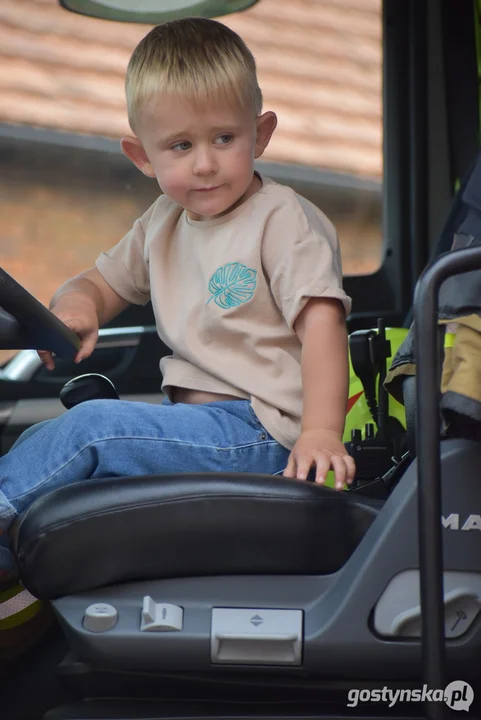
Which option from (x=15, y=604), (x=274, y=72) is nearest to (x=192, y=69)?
(x=15, y=604)

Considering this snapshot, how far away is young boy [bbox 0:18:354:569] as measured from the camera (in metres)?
1.17

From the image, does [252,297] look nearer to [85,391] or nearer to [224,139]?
[224,139]

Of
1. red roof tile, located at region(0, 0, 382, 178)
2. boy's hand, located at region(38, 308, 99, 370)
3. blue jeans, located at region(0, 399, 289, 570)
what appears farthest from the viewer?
red roof tile, located at region(0, 0, 382, 178)

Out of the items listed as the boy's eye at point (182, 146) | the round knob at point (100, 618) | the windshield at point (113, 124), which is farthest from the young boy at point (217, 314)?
the windshield at point (113, 124)

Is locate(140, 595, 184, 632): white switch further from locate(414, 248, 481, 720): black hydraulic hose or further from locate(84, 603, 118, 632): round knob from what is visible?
locate(414, 248, 481, 720): black hydraulic hose

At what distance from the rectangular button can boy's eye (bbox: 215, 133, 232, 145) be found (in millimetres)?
605

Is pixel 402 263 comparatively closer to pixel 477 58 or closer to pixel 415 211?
pixel 415 211

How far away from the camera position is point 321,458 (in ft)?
3.63

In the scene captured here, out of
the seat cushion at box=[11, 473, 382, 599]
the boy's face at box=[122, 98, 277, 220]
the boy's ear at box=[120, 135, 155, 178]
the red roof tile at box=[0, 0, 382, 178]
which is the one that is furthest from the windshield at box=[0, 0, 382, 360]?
the seat cushion at box=[11, 473, 382, 599]

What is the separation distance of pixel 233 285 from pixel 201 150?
20 centimetres

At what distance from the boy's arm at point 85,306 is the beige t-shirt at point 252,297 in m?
0.10

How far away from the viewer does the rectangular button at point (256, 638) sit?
1050mm

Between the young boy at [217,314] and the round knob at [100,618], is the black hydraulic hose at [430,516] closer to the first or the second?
the young boy at [217,314]

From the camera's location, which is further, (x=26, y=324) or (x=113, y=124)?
(x=113, y=124)
